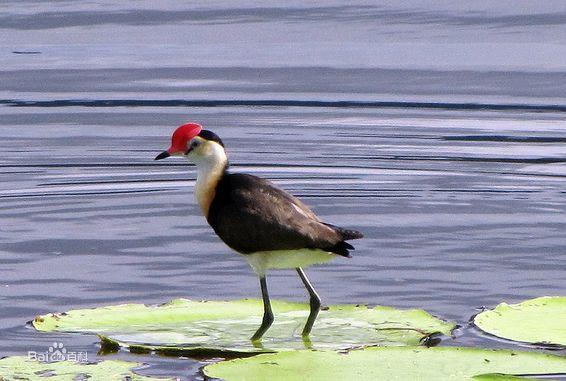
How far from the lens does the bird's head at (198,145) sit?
29.8 feet

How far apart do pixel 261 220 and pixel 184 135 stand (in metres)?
0.74

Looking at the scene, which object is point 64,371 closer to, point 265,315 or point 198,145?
point 265,315

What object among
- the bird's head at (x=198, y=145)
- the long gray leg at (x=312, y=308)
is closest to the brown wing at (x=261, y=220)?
the bird's head at (x=198, y=145)

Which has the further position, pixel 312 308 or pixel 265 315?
pixel 312 308

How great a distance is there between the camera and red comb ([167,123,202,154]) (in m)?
9.08

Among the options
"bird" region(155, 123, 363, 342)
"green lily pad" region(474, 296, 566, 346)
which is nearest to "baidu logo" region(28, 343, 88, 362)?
"bird" region(155, 123, 363, 342)

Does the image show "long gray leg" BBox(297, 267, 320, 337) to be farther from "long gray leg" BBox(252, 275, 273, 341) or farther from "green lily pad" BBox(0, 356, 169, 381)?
"green lily pad" BBox(0, 356, 169, 381)

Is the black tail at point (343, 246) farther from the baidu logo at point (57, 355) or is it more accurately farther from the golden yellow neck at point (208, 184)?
the baidu logo at point (57, 355)

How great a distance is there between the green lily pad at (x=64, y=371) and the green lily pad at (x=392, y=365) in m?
0.44

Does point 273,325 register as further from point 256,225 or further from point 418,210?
point 418,210

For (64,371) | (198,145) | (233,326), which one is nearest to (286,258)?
(233,326)

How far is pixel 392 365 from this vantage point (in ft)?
26.4

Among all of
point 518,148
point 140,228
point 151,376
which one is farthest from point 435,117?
point 151,376

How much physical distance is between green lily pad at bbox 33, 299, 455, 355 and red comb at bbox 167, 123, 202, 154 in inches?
38.1
